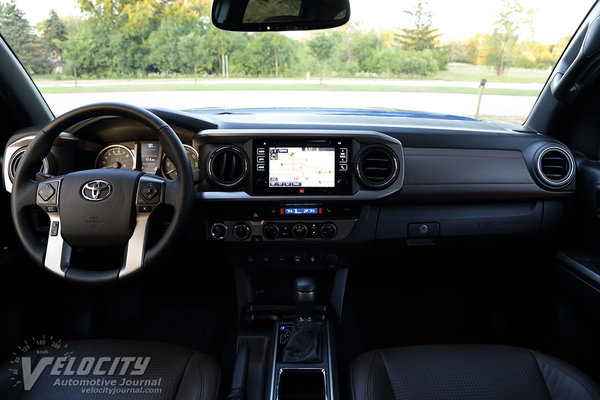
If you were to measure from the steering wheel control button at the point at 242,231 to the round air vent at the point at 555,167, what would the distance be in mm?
1533

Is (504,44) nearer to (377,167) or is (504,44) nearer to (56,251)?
(377,167)

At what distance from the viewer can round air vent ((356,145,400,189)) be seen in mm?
2166

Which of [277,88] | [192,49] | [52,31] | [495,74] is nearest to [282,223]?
[277,88]

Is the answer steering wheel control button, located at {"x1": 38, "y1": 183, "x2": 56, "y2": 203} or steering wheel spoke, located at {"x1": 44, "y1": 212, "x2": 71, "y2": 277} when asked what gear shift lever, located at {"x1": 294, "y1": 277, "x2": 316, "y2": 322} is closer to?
steering wheel spoke, located at {"x1": 44, "y1": 212, "x2": 71, "y2": 277}

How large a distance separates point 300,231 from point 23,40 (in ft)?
5.73

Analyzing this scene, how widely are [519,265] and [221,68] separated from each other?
208 centimetres

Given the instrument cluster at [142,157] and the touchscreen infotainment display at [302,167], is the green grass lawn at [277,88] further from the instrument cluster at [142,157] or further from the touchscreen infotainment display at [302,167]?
the touchscreen infotainment display at [302,167]

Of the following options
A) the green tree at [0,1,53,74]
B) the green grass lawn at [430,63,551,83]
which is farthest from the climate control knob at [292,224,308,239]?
the green tree at [0,1,53,74]

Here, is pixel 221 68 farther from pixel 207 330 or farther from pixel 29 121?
pixel 207 330

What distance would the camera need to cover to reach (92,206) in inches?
66.6

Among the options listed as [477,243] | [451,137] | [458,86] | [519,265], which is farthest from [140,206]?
[519,265]

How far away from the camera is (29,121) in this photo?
2.32 m

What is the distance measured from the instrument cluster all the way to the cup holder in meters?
1.08

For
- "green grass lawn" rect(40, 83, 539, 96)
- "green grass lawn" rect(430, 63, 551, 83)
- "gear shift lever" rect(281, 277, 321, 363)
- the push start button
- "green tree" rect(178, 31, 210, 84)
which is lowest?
"gear shift lever" rect(281, 277, 321, 363)
